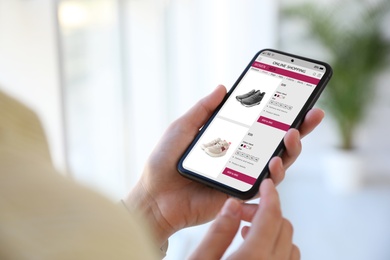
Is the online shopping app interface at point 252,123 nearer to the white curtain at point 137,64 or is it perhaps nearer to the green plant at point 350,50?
the white curtain at point 137,64

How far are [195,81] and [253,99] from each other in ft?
7.06

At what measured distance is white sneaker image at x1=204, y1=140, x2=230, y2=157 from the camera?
923 mm

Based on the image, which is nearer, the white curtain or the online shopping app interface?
the online shopping app interface

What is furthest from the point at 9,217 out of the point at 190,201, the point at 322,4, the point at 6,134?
the point at 322,4

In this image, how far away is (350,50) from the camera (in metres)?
3.23

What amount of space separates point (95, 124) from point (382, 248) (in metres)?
1.46

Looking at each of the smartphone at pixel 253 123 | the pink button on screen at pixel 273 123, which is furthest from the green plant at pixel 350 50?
the pink button on screen at pixel 273 123

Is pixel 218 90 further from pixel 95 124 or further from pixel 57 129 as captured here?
pixel 95 124

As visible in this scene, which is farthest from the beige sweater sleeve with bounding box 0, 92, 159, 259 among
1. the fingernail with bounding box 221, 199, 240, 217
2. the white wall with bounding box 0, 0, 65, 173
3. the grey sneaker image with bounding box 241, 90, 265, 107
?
the white wall with bounding box 0, 0, 65, 173

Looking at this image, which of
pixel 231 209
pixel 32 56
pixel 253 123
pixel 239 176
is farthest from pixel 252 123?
pixel 32 56

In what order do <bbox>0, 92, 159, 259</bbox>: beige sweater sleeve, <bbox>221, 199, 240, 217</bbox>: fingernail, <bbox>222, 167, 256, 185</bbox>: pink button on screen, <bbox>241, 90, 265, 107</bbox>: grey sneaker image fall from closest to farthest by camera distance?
<bbox>0, 92, 159, 259</bbox>: beige sweater sleeve
<bbox>221, 199, 240, 217</bbox>: fingernail
<bbox>222, 167, 256, 185</bbox>: pink button on screen
<bbox>241, 90, 265, 107</bbox>: grey sneaker image

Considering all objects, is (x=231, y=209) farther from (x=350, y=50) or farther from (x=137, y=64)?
(x=350, y=50)

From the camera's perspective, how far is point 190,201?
2.92ft

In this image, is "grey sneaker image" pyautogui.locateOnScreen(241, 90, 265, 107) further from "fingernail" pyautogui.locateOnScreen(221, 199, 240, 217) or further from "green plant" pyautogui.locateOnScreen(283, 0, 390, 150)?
"green plant" pyautogui.locateOnScreen(283, 0, 390, 150)
